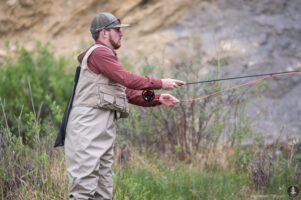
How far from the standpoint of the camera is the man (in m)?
2.85

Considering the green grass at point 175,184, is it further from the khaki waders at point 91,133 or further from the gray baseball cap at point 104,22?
the gray baseball cap at point 104,22

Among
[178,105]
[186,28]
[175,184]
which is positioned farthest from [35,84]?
[186,28]

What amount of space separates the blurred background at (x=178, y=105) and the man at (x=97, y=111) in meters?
0.66

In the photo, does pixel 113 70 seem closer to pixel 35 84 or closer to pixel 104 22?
pixel 104 22

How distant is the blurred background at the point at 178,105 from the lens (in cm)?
400

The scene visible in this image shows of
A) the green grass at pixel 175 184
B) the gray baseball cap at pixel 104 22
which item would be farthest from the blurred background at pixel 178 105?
the gray baseball cap at pixel 104 22

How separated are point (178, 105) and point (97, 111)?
2586 mm

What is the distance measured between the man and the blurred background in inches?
25.8

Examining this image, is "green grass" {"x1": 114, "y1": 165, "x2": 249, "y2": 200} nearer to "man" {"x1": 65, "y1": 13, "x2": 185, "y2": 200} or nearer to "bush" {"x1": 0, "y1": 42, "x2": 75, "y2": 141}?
"man" {"x1": 65, "y1": 13, "x2": 185, "y2": 200}

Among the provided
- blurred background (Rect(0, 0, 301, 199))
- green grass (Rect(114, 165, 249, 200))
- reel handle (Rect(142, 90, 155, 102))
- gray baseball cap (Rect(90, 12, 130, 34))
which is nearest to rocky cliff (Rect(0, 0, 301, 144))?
blurred background (Rect(0, 0, 301, 199))

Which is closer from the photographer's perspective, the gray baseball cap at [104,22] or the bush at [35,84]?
the gray baseball cap at [104,22]

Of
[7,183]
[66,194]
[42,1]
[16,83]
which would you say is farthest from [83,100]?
[42,1]

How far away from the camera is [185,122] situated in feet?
17.5

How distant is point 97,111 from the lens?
9.59 feet
